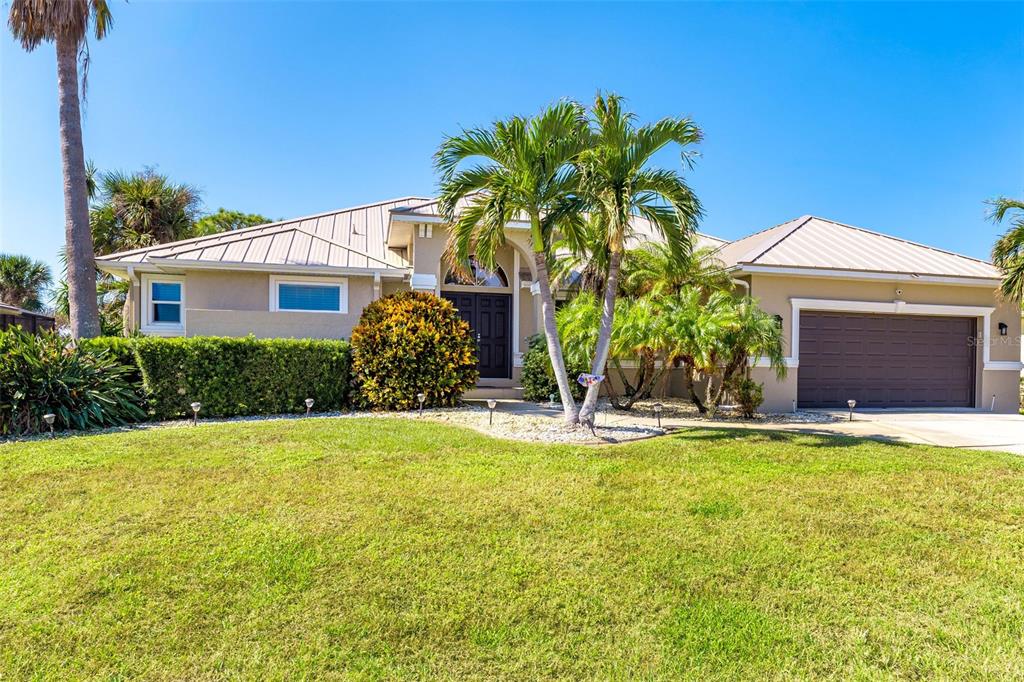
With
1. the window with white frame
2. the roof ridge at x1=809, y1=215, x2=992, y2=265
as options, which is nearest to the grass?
the window with white frame

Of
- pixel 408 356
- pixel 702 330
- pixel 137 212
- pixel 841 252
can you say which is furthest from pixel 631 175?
pixel 137 212

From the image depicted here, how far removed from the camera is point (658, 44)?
11656 mm

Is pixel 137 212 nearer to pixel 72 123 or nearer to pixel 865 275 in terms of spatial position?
pixel 72 123

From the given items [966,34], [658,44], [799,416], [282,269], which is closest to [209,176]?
[282,269]

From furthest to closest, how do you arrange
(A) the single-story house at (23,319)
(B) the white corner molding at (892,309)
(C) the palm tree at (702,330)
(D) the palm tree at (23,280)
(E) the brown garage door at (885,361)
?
(D) the palm tree at (23,280) < (A) the single-story house at (23,319) < (E) the brown garage door at (885,361) < (B) the white corner molding at (892,309) < (C) the palm tree at (702,330)

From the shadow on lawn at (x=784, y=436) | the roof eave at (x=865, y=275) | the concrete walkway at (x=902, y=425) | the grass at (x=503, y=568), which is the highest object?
the roof eave at (x=865, y=275)

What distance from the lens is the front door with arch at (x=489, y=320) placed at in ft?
48.4

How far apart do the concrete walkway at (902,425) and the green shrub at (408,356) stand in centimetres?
142

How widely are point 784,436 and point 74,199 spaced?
15566 millimetres

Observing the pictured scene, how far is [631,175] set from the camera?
7867mm

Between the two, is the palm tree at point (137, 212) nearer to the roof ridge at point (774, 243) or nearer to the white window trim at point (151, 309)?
the white window trim at point (151, 309)

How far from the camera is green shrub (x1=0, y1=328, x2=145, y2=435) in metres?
8.31

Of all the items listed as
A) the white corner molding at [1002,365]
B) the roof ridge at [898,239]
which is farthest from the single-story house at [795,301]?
the roof ridge at [898,239]

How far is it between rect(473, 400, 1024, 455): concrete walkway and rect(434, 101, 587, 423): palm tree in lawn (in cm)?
257
